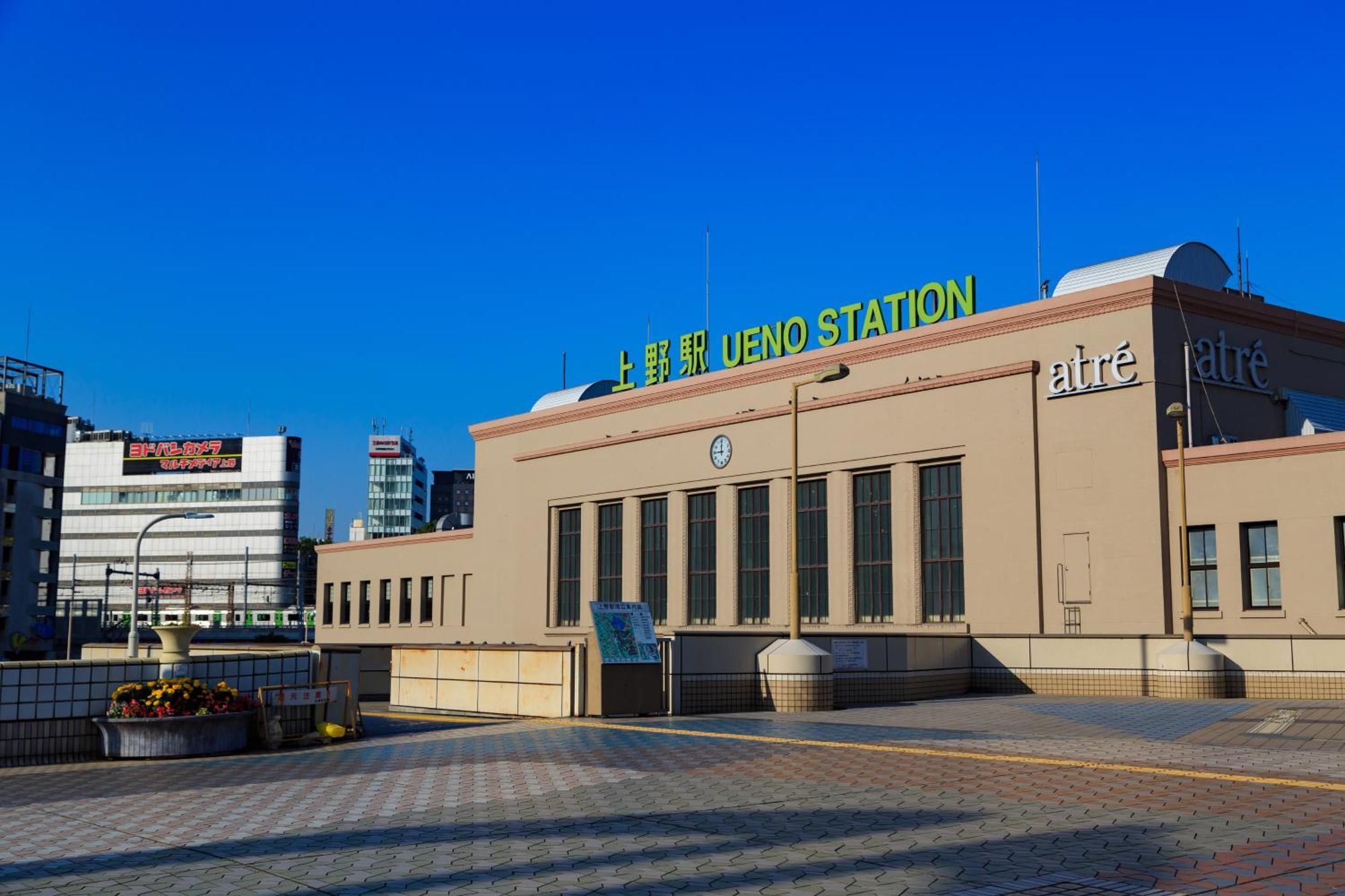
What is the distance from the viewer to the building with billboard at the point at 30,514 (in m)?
110

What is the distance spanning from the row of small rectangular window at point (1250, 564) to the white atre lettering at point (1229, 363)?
5.31 meters

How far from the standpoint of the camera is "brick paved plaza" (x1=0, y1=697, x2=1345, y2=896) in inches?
362

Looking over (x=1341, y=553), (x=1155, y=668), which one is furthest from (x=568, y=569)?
(x=1341, y=553)

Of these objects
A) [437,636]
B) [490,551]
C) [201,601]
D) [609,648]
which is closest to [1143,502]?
[609,648]

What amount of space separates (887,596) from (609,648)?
20.5 metres

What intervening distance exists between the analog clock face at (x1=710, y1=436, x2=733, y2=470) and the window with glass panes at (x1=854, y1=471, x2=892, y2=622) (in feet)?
21.5

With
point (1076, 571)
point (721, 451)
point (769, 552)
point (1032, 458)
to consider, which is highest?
point (721, 451)

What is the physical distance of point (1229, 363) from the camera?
3853 cm

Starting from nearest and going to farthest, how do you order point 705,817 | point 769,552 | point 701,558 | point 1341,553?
point 705,817, point 1341,553, point 769,552, point 701,558

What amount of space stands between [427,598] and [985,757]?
5533 cm

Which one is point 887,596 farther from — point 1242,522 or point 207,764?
point 207,764

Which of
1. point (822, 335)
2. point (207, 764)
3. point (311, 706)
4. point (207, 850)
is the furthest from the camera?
point (822, 335)

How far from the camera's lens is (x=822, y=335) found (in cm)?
4747

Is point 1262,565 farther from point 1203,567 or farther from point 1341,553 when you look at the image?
point 1341,553
